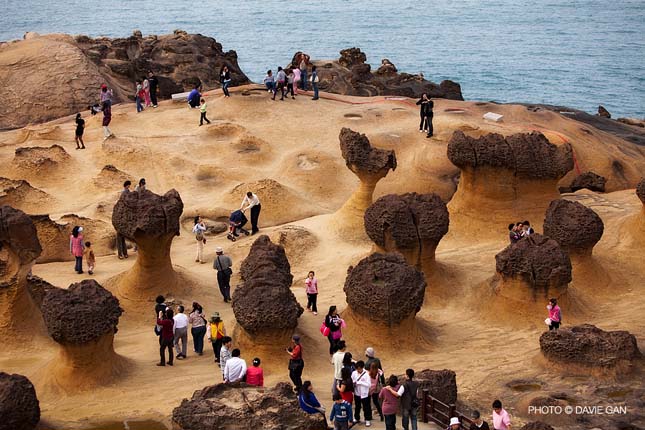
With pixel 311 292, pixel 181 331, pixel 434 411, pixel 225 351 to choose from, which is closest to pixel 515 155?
pixel 311 292

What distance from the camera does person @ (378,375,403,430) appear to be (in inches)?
547

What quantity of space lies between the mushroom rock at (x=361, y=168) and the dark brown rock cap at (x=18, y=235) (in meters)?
8.27

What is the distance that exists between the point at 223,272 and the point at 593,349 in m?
7.44

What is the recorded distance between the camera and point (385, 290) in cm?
1864

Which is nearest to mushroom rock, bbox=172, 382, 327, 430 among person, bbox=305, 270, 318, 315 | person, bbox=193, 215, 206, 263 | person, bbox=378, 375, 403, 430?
person, bbox=378, 375, 403, 430

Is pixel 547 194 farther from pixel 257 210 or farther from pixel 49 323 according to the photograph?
pixel 49 323

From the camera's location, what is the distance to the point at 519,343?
19.2 m

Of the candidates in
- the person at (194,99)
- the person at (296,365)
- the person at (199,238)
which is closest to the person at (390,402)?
the person at (296,365)

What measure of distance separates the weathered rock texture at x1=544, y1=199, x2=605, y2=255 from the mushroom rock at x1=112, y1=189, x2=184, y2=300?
25.1 feet

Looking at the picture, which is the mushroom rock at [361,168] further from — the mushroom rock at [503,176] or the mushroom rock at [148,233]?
the mushroom rock at [148,233]

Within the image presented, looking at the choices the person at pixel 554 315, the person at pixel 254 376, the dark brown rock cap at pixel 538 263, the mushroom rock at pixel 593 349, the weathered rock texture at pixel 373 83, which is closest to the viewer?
the person at pixel 254 376

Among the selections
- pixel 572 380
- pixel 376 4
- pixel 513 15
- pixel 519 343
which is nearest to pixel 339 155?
pixel 519 343

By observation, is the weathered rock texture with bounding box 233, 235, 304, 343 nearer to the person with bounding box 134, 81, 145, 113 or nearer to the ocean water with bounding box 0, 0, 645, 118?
the person with bounding box 134, 81, 145, 113

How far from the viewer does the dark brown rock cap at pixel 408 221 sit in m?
21.4
